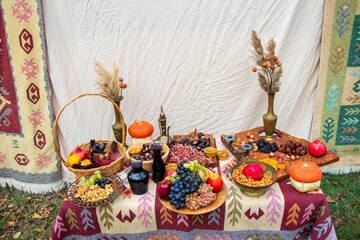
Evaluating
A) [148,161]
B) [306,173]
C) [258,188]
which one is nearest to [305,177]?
[306,173]

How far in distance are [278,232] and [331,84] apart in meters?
1.72

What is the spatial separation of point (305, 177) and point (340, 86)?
1.57 m

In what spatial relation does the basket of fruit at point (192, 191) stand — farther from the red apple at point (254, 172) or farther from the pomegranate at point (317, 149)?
the pomegranate at point (317, 149)

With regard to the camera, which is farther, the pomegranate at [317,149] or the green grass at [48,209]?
the green grass at [48,209]

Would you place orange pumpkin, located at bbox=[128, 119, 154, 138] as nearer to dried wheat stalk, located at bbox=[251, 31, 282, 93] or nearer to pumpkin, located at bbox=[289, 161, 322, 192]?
dried wheat stalk, located at bbox=[251, 31, 282, 93]

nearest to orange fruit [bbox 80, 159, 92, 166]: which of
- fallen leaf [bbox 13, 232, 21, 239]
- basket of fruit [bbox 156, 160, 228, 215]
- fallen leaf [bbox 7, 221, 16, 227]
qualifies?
basket of fruit [bbox 156, 160, 228, 215]

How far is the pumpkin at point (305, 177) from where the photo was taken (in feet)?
6.68

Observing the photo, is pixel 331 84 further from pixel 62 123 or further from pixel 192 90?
pixel 62 123

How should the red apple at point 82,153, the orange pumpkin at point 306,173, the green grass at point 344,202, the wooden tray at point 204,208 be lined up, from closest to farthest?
the wooden tray at point 204,208 → the orange pumpkin at point 306,173 → the red apple at point 82,153 → the green grass at point 344,202

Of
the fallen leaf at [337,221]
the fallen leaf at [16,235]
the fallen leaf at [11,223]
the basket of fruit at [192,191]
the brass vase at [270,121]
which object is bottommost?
the fallen leaf at [16,235]

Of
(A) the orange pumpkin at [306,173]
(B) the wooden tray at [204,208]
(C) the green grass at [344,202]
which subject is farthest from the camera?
(C) the green grass at [344,202]

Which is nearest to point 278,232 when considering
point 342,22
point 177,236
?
point 177,236

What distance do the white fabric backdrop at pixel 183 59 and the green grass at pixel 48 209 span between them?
2.01ft

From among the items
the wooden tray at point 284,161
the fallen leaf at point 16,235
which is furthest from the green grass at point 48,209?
the wooden tray at point 284,161
